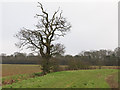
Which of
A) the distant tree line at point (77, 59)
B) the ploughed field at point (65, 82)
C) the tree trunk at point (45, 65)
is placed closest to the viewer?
the ploughed field at point (65, 82)

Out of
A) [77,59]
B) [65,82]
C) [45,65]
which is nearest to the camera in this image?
→ [65,82]

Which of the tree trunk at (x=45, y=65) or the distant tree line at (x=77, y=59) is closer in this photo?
the tree trunk at (x=45, y=65)

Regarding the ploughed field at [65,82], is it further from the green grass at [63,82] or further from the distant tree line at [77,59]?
the distant tree line at [77,59]

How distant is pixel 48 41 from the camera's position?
1303 inches

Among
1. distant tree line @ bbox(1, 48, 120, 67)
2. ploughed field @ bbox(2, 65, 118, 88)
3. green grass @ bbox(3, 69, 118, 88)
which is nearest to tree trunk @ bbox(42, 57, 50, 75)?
→ distant tree line @ bbox(1, 48, 120, 67)

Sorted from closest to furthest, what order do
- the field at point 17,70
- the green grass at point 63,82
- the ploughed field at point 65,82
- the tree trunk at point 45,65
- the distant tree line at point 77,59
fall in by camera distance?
the green grass at point 63,82, the ploughed field at point 65,82, the tree trunk at point 45,65, the field at point 17,70, the distant tree line at point 77,59

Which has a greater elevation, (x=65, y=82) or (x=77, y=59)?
(x=77, y=59)

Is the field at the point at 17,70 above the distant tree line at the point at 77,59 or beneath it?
beneath

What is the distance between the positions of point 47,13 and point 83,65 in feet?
63.9

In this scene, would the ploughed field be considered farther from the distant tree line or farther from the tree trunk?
the distant tree line

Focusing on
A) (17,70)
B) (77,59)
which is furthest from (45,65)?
(17,70)

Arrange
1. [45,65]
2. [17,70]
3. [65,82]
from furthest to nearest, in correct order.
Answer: [17,70] < [45,65] < [65,82]

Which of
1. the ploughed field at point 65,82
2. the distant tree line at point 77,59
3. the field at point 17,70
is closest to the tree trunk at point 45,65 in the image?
the distant tree line at point 77,59

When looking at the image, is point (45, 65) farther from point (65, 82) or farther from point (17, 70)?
point (17, 70)
